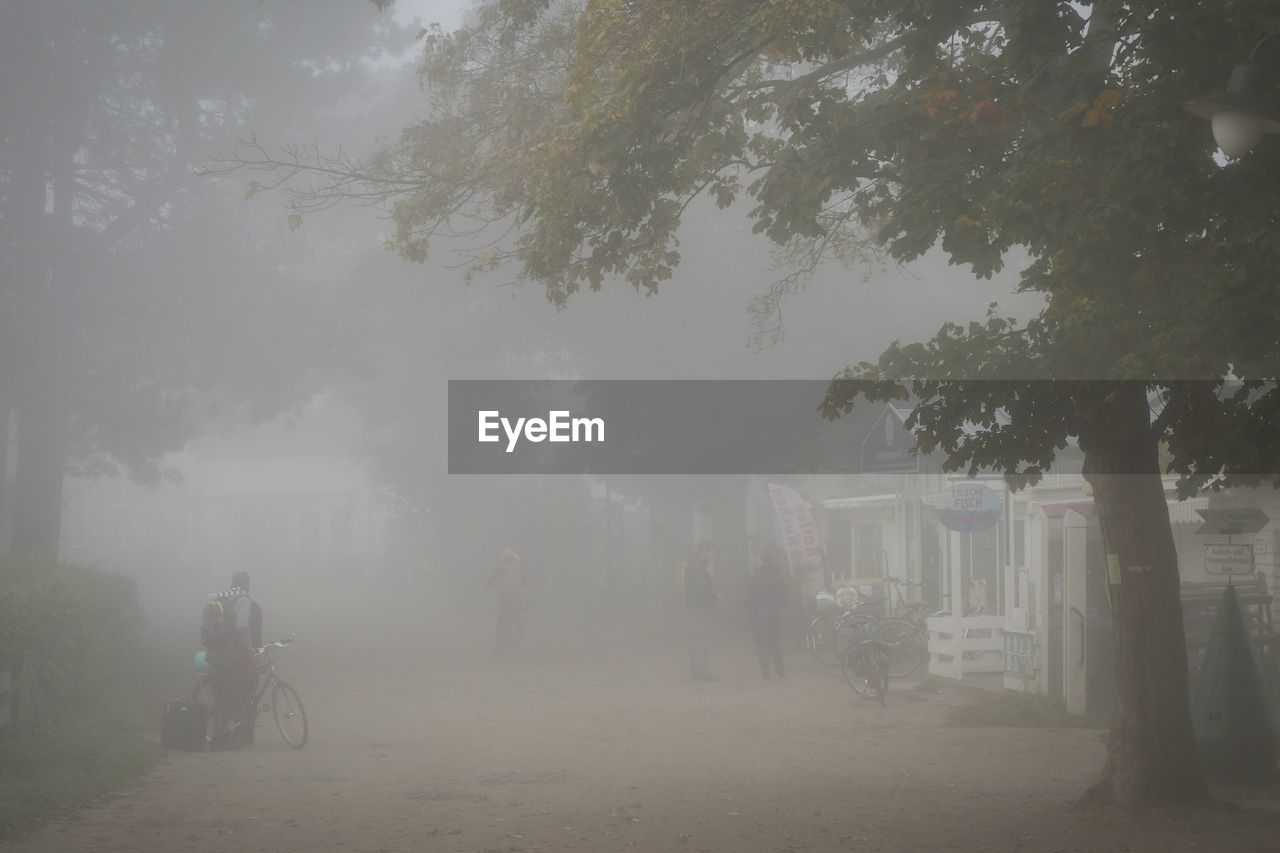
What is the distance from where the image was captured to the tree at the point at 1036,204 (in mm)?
8094

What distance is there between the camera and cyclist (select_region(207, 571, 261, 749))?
47.8 feet

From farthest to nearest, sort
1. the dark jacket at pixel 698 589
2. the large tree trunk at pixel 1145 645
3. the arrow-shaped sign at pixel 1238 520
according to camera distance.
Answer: the dark jacket at pixel 698 589, the arrow-shaped sign at pixel 1238 520, the large tree trunk at pixel 1145 645

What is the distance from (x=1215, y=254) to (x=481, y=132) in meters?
A: 7.79

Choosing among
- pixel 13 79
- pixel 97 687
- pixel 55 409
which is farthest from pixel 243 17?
pixel 97 687

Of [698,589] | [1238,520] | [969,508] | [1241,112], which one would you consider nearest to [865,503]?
[698,589]

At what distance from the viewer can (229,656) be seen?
47.8ft

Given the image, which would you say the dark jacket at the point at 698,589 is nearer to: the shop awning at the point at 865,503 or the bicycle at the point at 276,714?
the shop awning at the point at 865,503

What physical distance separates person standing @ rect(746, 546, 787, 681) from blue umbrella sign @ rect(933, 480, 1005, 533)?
336cm

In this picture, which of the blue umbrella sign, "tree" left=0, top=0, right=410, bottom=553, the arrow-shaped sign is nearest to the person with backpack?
the blue umbrella sign

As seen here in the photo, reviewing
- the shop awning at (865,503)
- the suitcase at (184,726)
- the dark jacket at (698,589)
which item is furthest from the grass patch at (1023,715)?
the shop awning at (865,503)

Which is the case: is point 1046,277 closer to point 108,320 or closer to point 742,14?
point 742,14

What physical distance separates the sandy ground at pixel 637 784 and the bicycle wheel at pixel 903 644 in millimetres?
941

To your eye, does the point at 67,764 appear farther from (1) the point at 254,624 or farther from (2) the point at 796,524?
(2) the point at 796,524

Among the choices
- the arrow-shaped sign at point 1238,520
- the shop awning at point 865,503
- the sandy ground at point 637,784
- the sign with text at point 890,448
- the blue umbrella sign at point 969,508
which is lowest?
the sandy ground at point 637,784
